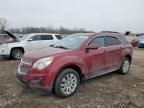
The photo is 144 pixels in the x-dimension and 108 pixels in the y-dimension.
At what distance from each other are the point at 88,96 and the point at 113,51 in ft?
6.63

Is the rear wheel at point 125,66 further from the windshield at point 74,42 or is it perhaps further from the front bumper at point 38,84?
the front bumper at point 38,84

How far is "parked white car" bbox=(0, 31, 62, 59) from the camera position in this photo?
962cm

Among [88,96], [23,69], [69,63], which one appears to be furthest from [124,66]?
[23,69]

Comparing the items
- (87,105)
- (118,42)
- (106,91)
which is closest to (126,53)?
(118,42)

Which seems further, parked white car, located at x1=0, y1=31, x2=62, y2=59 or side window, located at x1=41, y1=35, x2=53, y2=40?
side window, located at x1=41, y1=35, x2=53, y2=40

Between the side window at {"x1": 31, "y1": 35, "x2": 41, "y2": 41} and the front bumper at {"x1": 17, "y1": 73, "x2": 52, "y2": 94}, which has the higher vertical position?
the side window at {"x1": 31, "y1": 35, "x2": 41, "y2": 41}

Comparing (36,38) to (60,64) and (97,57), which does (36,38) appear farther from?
(60,64)

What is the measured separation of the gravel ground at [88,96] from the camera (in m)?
4.02

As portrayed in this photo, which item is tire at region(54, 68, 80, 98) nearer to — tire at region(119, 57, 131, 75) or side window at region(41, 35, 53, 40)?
tire at region(119, 57, 131, 75)

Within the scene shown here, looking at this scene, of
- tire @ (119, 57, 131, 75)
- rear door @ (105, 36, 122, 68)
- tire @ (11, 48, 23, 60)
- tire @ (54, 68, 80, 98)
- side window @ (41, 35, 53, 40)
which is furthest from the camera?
side window @ (41, 35, 53, 40)

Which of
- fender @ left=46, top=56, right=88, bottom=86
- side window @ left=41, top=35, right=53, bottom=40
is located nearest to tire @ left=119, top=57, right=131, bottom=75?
fender @ left=46, top=56, right=88, bottom=86

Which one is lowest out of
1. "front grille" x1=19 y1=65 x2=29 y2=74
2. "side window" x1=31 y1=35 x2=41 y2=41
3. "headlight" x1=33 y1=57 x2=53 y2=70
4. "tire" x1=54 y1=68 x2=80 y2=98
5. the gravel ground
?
the gravel ground

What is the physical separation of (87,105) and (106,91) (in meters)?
→ 1.07

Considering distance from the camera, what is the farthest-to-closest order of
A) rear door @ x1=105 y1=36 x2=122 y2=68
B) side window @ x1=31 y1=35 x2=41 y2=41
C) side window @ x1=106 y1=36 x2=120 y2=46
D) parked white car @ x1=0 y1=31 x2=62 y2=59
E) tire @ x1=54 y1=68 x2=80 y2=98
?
side window @ x1=31 y1=35 x2=41 y2=41 < parked white car @ x1=0 y1=31 x2=62 y2=59 < side window @ x1=106 y1=36 x2=120 y2=46 < rear door @ x1=105 y1=36 x2=122 y2=68 < tire @ x1=54 y1=68 x2=80 y2=98
